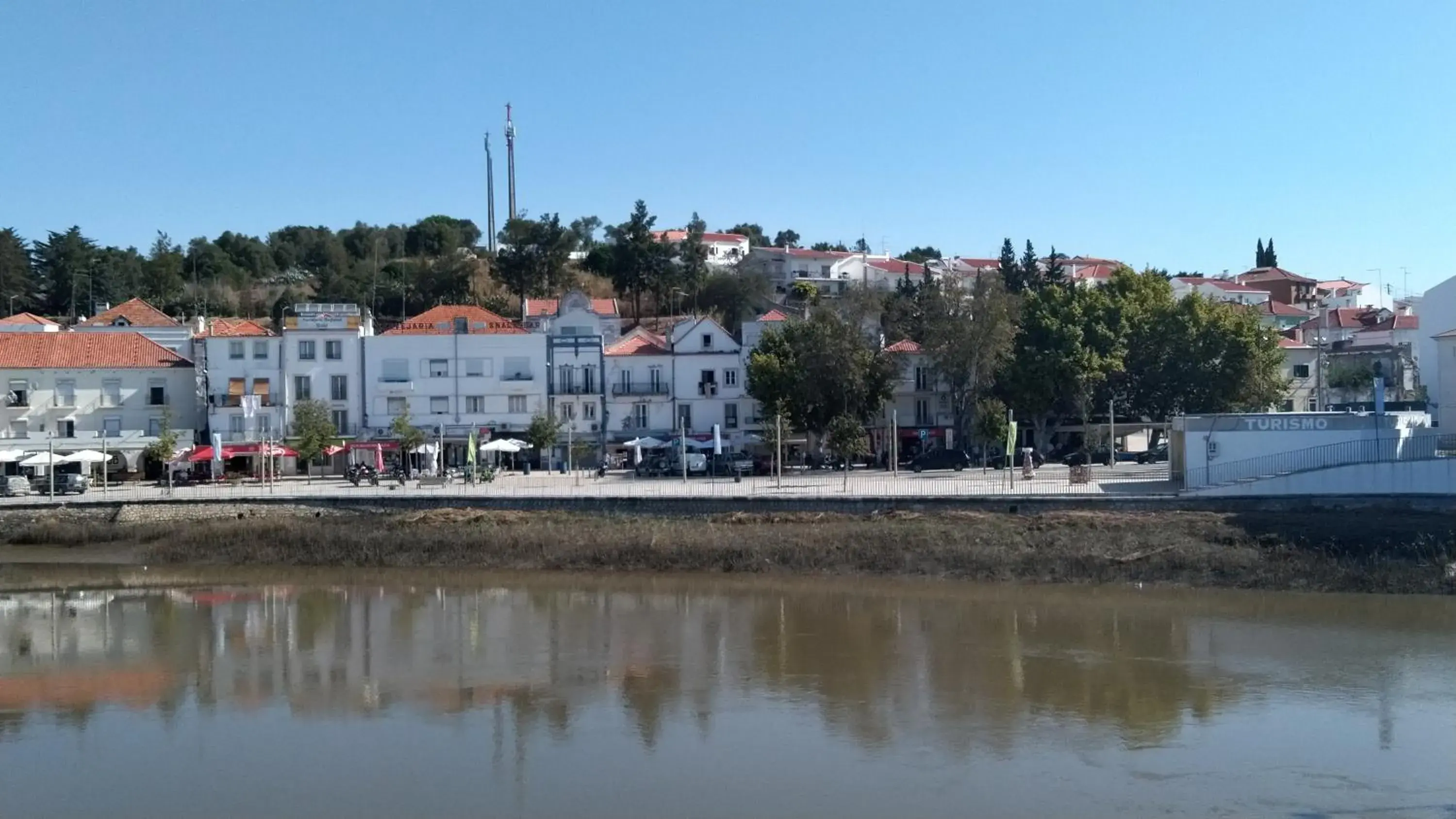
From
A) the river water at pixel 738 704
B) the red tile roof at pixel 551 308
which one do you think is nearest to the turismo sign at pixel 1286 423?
the river water at pixel 738 704

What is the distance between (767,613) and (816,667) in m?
4.95

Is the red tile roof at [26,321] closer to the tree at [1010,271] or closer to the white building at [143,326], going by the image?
the white building at [143,326]

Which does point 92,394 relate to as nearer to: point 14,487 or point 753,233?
point 14,487

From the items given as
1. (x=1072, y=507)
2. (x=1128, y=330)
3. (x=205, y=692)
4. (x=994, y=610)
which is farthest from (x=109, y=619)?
(x=1128, y=330)

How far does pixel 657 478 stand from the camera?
46.2 m

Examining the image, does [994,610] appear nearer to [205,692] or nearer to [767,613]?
[767,613]

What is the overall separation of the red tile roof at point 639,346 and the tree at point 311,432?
12.5 m

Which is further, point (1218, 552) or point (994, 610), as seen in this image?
point (1218, 552)

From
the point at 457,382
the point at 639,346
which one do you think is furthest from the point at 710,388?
the point at 457,382

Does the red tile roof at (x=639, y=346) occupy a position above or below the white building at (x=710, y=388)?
above

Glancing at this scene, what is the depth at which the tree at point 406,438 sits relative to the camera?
50062 mm

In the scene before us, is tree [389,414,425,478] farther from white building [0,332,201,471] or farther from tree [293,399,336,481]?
white building [0,332,201,471]

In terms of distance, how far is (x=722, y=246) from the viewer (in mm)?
109375

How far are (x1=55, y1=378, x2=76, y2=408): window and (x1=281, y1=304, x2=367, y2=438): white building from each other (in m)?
8.87
